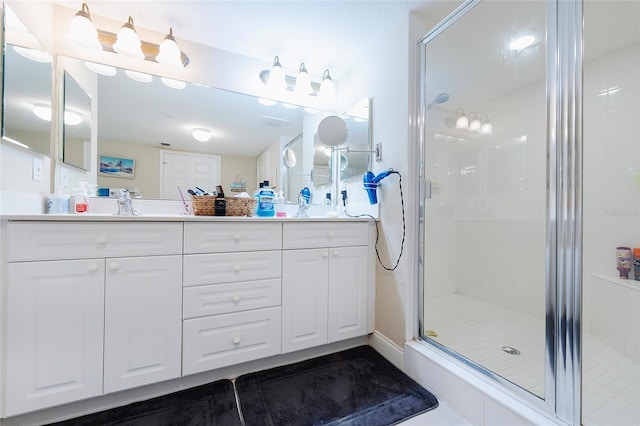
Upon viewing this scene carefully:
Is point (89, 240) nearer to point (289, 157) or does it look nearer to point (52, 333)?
point (52, 333)

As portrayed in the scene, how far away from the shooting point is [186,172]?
1781 mm

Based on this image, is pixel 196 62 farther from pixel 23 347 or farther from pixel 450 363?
pixel 450 363

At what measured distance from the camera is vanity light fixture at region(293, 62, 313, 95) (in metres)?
2.01

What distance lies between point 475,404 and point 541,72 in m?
1.61

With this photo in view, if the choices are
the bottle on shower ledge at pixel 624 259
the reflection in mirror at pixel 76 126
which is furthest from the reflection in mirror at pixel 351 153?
the bottle on shower ledge at pixel 624 259

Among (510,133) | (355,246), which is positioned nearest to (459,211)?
(510,133)

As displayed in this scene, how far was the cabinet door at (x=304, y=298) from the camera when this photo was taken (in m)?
1.46

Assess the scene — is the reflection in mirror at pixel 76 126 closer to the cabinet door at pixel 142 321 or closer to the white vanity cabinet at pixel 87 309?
the white vanity cabinet at pixel 87 309

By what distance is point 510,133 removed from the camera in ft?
6.61

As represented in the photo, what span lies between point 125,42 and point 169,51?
228 mm

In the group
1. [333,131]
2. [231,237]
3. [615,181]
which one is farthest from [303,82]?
[615,181]

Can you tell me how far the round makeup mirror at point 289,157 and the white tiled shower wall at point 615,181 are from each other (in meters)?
1.82

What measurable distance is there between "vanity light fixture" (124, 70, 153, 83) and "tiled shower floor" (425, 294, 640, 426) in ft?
7.56

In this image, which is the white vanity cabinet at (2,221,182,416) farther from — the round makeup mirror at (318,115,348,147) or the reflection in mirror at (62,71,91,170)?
the round makeup mirror at (318,115,348,147)
